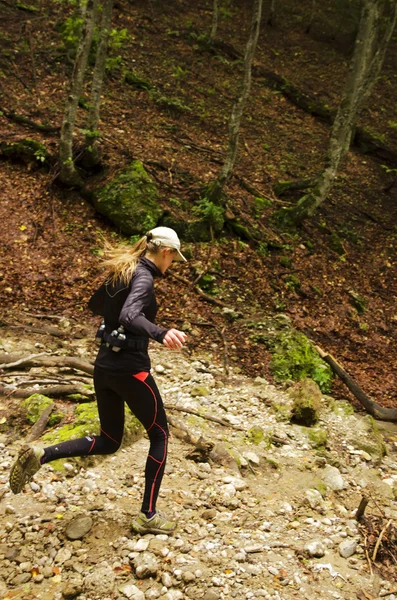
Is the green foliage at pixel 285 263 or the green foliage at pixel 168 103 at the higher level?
the green foliage at pixel 168 103

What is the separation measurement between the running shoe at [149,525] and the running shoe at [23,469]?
0.96 metres

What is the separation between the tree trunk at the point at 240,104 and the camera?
1016cm

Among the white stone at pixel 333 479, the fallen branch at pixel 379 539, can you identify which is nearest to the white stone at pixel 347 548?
the fallen branch at pixel 379 539

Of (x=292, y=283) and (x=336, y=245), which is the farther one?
(x=336, y=245)

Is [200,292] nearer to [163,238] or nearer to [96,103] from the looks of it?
[96,103]

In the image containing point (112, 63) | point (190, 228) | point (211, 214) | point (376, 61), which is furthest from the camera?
point (376, 61)

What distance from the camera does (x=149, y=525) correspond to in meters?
3.68

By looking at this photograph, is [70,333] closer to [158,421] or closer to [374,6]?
[158,421]

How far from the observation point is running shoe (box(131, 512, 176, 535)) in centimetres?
368

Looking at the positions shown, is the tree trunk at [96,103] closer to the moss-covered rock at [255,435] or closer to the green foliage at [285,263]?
the green foliage at [285,263]

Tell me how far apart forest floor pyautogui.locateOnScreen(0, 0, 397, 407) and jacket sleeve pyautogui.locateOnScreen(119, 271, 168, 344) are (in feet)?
15.8

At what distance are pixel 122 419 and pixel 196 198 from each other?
8.60m

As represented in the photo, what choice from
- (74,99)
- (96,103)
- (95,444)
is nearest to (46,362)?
(95,444)

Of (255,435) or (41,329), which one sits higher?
(255,435)
